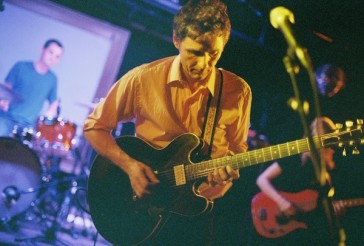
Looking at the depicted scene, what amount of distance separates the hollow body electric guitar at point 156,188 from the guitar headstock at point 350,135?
23 centimetres

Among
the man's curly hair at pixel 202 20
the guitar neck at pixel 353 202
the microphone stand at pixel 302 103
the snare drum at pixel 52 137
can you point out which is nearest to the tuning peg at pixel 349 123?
the microphone stand at pixel 302 103

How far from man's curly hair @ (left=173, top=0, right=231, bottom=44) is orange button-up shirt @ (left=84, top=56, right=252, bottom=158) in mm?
289

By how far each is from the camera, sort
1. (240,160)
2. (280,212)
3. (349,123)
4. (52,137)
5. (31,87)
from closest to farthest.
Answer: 1. (349,123)
2. (240,160)
3. (280,212)
4. (52,137)
5. (31,87)

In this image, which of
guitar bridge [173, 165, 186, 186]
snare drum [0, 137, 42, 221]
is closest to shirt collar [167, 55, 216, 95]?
guitar bridge [173, 165, 186, 186]

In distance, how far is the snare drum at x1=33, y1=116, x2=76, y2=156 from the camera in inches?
212

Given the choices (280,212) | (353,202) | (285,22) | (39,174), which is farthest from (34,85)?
Result: (285,22)

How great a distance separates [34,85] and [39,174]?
1.80 m

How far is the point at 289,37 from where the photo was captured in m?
1.36

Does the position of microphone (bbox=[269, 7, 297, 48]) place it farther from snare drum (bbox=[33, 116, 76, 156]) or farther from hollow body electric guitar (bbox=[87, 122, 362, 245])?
snare drum (bbox=[33, 116, 76, 156])

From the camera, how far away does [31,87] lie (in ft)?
19.1

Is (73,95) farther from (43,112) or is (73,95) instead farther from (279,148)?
(279,148)

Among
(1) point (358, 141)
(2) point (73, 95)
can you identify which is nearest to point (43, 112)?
(2) point (73, 95)

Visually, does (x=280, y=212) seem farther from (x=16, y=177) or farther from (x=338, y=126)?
(x=16, y=177)

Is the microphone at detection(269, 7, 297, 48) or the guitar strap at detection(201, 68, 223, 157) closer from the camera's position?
the microphone at detection(269, 7, 297, 48)
